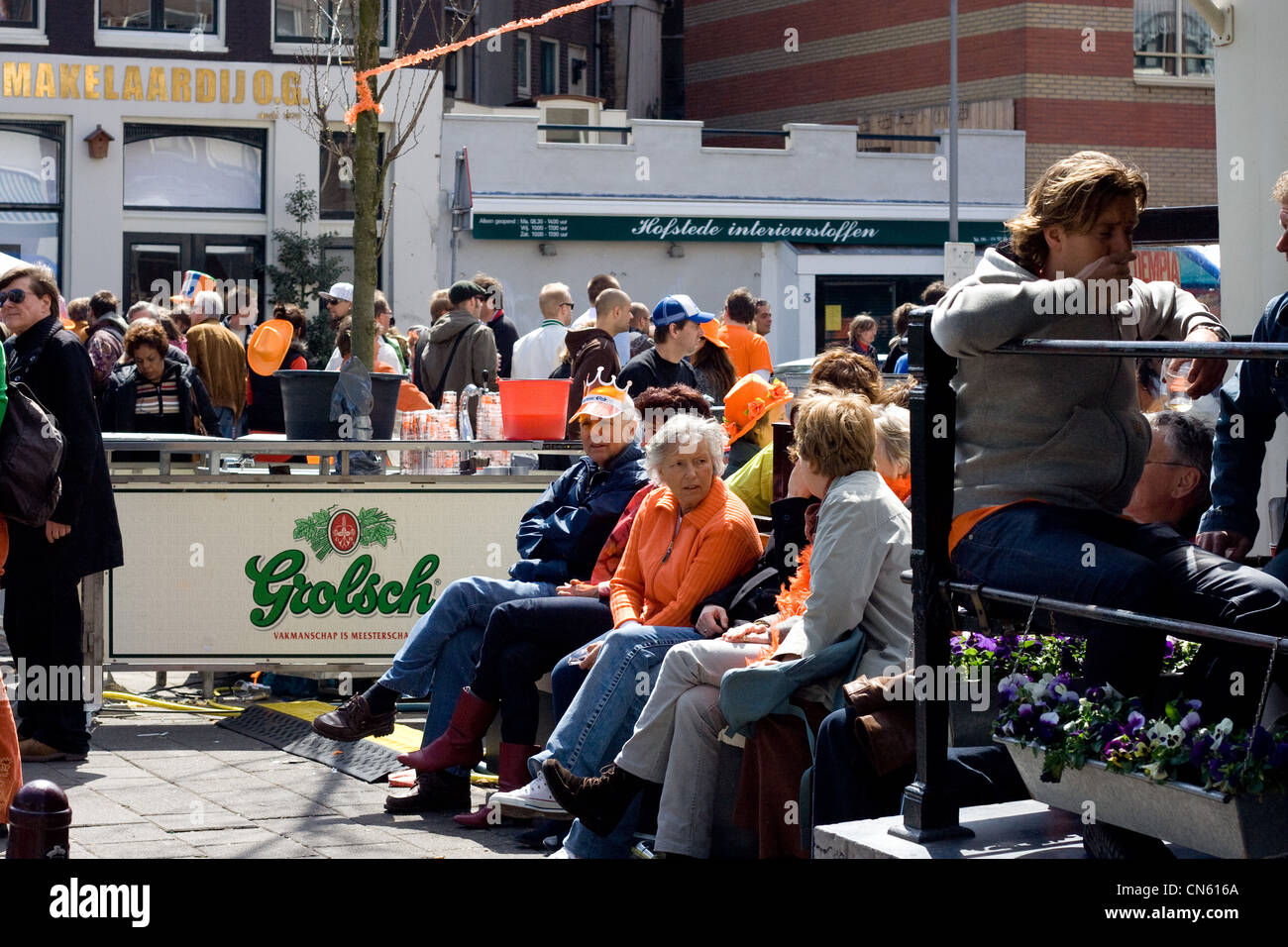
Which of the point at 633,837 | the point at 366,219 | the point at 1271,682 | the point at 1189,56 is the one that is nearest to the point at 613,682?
the point at 633,837

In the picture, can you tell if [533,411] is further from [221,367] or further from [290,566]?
[221,367]

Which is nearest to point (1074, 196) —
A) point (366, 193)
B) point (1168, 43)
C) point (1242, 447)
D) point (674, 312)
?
point (1242, 447)

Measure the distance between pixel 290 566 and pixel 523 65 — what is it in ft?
94.0

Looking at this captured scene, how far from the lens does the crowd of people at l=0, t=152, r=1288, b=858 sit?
3.49 meters

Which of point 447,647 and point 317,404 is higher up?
point 317,404

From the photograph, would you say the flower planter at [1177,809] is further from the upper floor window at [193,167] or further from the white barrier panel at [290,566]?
the upper floor window at [193,167]

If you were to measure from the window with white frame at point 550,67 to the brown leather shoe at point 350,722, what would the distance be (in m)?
30.2

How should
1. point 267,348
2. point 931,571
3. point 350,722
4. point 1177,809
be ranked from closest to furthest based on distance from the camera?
point 1177,809 < point 931,571 < point 350,722 < point 267,348

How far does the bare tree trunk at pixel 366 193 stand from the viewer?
31.0 ft

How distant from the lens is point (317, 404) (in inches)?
319

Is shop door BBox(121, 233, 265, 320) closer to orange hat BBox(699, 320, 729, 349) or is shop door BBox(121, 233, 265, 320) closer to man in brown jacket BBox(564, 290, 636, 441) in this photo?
man in brown jacket BBox(564, 290, 636, 441)

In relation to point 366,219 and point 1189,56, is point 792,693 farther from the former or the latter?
point 1189,56

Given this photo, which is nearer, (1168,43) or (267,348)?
(267,348)
